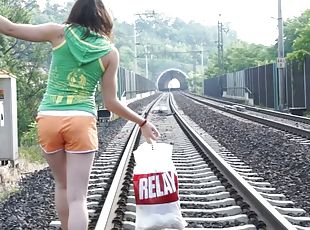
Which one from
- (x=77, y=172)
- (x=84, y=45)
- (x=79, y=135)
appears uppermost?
(x=84, y=45)

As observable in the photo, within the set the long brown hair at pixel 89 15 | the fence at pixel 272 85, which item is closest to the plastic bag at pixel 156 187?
the long brown hair at pixel 89 15

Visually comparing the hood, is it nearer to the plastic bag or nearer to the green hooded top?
the green hooded top

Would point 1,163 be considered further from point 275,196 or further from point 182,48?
point 182,48

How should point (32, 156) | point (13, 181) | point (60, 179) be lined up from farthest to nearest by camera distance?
point (32, 156) → point (13, 181) → point (60, 179)

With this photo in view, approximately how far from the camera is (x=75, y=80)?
374 centimetres

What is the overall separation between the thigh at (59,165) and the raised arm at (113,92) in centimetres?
40

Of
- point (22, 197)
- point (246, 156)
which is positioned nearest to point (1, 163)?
point (22, 197)

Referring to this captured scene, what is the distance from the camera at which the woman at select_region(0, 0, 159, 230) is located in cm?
373

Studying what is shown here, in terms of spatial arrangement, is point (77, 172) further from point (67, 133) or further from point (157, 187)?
point (157, 187)

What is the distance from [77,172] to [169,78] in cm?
14571

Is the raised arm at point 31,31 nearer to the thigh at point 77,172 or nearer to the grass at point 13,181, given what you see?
the thigh at point 77,172

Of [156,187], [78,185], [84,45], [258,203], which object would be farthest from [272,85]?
[84,45]

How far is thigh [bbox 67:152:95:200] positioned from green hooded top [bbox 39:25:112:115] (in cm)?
27

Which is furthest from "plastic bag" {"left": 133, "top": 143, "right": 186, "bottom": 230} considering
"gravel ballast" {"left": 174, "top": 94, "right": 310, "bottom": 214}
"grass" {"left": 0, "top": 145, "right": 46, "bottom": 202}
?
"grass" {"left": 0, "top": 145, "right": 46, "bottom": 202}
